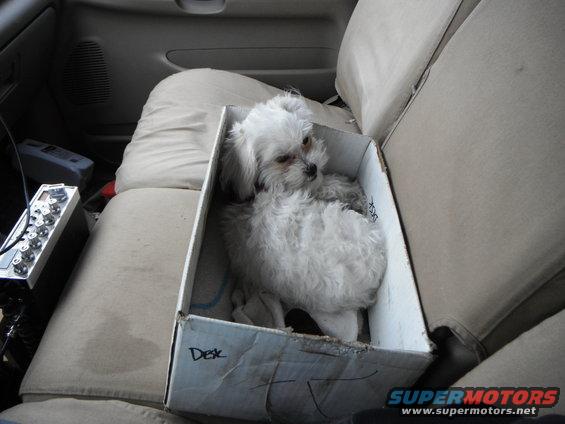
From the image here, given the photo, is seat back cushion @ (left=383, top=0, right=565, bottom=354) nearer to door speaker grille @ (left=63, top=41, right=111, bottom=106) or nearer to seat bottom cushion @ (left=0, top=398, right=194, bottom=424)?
seat bottom cushion @ (left=0, top=398, right=194, bottom=424)

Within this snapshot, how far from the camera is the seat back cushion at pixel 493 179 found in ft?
1.82

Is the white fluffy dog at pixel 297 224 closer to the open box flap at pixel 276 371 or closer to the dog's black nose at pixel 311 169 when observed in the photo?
the dog's black nose at pixel 311 169

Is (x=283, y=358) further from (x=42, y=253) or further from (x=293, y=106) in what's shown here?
(x=293, y=106)

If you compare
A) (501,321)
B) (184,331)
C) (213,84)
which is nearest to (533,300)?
(501,321)

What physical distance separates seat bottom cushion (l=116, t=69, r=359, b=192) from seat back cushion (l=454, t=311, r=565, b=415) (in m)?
0.86

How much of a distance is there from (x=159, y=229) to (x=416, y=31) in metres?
0.85

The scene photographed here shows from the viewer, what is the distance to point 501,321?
0.58 m

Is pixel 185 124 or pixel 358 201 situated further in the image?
pixel 185 124

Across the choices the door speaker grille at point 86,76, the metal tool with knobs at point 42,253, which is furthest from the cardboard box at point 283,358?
the door speaker grille at point 86,76

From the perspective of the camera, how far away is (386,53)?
1202 mm

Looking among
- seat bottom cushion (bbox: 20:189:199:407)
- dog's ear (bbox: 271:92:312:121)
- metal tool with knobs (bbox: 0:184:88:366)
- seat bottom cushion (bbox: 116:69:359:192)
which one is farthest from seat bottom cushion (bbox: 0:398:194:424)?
dog's ear (bbox: 271:92:312:121)

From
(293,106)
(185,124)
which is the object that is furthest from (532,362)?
(185,124)

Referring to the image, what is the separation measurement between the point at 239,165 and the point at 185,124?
1.23ft

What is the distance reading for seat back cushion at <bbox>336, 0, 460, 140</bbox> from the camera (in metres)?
1.01
